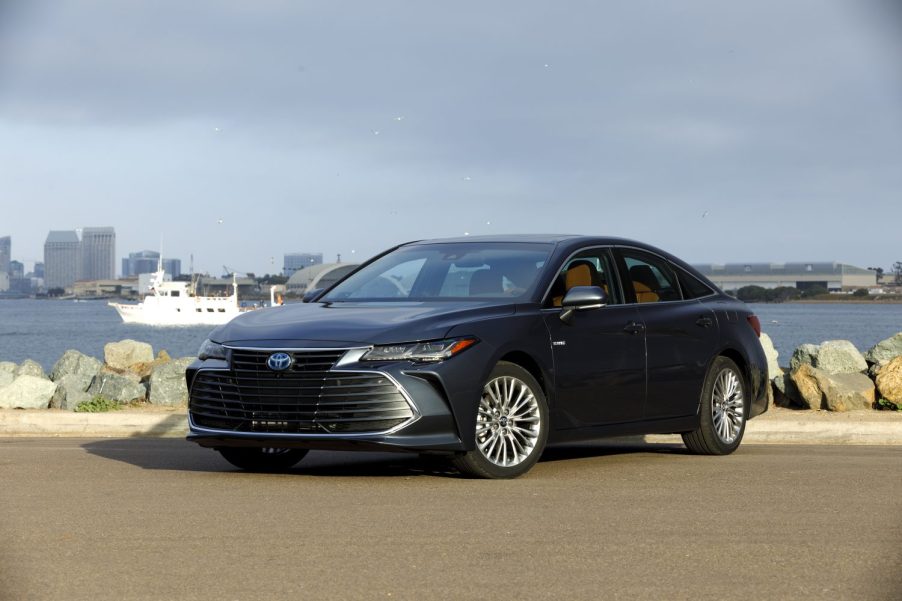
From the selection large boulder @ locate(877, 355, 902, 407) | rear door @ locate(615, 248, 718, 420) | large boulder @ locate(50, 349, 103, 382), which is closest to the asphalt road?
rear door @ locate(615, 248, 718, 420)

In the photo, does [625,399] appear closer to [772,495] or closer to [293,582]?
[772,495]

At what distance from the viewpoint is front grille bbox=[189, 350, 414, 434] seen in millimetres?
8930

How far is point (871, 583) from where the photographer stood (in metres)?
5.94

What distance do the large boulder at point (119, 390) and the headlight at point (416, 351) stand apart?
915 centimetres

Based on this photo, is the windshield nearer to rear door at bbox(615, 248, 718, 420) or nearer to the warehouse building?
rear door at bbox(615, 248, 718, 420)

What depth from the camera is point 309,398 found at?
29.6 ft

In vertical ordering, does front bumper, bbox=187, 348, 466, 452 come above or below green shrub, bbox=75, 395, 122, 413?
above

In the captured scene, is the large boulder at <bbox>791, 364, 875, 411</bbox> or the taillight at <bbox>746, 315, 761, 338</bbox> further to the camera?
the large boulder at <bbox>791, 364, 875, 411</bbox>

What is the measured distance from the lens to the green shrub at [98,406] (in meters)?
15.5

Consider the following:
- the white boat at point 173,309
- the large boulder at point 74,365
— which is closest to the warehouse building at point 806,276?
the white boat at point 173,309

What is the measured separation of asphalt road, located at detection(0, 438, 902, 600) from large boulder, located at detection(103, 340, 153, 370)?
23.4 m

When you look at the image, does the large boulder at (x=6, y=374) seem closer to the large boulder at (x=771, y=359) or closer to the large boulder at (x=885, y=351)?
the large boulder at (x=771, y=359)

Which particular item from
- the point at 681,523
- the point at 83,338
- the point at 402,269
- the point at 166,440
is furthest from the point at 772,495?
the point at 83,338

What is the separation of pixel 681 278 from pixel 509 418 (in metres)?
2.82
